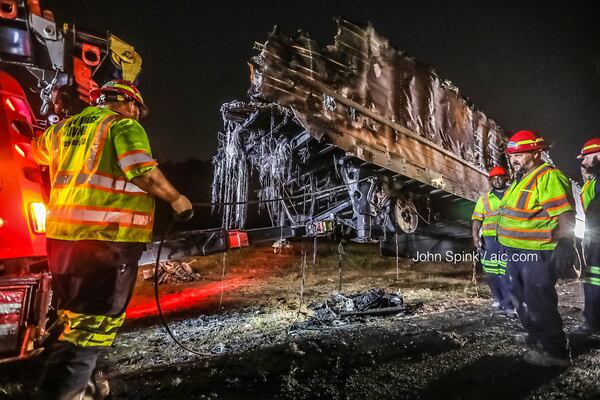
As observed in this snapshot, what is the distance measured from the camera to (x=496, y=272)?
4195 mm

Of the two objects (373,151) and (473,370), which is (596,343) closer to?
(473,370)

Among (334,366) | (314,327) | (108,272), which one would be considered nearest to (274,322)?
(314,327)

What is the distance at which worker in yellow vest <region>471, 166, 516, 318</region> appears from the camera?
158 inches

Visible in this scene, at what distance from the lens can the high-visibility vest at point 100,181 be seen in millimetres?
1647

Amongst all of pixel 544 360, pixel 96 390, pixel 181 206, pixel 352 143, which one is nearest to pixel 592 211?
pixel 544 360

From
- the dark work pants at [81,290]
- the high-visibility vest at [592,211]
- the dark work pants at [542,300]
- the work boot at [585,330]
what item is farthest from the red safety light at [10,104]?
the high-visibility vest at [592,211]

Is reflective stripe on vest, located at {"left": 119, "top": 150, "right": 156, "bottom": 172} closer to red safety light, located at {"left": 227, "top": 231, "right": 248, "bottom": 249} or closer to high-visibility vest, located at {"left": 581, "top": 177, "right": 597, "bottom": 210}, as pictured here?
red safety light, located at {"left": 227, "top": 231, "right": 248, "bottom": 249}

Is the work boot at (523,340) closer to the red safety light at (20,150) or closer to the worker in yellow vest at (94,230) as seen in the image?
the worker in yellow vest at (94,230)

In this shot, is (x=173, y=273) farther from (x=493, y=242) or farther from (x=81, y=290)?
(x=493, y=242)

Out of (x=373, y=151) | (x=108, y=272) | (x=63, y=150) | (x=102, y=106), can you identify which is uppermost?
(x=373, y=151)

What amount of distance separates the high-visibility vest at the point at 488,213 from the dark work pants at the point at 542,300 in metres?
A: 2.01

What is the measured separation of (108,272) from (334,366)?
158 cm

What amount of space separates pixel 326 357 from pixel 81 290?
5.51ft

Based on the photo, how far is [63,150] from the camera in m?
1.81
